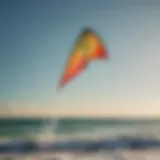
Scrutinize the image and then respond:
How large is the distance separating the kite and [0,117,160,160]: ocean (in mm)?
157

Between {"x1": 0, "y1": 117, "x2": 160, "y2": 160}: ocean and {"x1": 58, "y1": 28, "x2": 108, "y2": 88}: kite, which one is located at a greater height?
{"x1": 58, "y1": 28, "x2": 108, "y2": 88}: kite

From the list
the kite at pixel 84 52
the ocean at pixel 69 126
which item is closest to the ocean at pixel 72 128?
the ocean at pixel 69 126

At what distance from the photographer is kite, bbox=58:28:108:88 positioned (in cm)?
129

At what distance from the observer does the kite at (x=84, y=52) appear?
1.29m

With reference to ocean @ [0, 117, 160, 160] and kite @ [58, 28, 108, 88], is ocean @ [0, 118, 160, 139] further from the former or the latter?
kite @ [58, 28, 108, 88]

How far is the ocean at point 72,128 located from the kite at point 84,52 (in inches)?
6.2

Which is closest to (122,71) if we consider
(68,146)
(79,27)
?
(79,27)

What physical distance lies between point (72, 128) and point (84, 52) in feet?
0.85

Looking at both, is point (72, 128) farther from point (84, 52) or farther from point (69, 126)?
point (84, 52)

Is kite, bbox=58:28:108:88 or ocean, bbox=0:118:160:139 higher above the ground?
kite, bbox=58:28:108:88

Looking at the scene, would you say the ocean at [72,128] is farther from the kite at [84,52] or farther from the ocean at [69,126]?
the kite at [84,52]

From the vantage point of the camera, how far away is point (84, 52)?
1312 millimetres

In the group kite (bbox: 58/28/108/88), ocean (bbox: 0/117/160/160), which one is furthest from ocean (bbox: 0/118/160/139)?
kite (bbox: 58/28/108/88)

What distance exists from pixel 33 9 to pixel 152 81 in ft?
1.55
